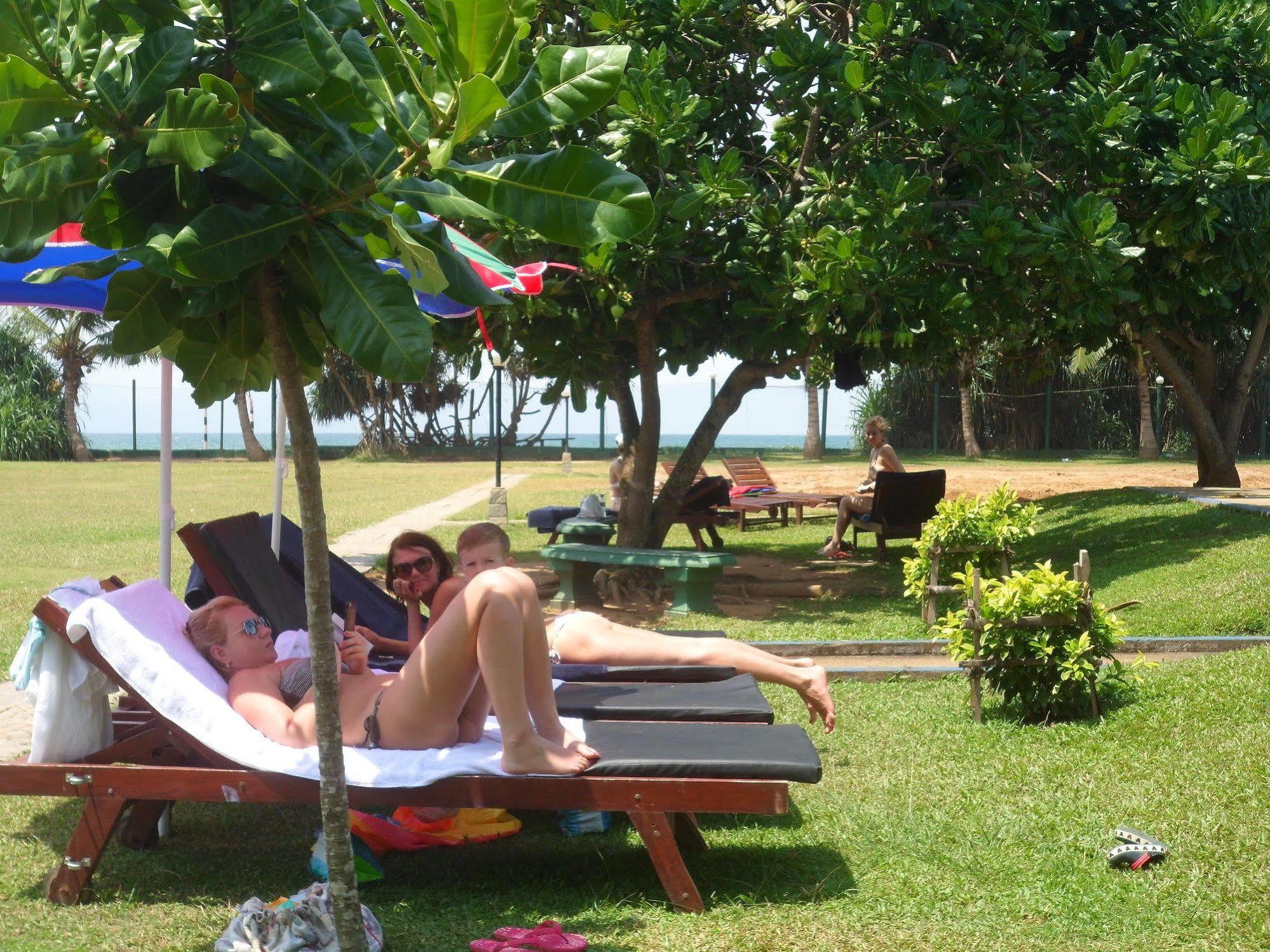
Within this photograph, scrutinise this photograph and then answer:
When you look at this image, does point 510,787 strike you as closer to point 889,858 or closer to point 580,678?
point 889,858

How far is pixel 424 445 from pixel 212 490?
1641 centimetres

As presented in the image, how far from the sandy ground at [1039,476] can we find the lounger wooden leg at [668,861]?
13.0 metres

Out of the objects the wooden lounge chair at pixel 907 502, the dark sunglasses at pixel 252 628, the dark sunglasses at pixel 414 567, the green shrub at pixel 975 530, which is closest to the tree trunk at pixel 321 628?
the dark sunglasses at pixel 252 628

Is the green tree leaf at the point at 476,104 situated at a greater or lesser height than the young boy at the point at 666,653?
greater

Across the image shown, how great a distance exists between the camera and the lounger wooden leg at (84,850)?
3779 mm

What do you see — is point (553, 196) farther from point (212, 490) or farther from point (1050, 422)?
point (1050, 422)

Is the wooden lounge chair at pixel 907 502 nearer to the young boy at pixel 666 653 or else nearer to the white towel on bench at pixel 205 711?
the young boy at pixel 666 653

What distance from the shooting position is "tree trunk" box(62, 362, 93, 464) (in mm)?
38406

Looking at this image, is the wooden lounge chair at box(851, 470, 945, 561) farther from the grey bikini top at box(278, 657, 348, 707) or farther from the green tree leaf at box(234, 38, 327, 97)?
the green tree leaf at box(234, 38, 327, 97)

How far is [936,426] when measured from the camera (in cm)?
3212

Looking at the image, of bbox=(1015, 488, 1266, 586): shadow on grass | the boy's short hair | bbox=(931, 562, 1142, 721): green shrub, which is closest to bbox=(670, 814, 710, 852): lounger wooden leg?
the boy's short hair

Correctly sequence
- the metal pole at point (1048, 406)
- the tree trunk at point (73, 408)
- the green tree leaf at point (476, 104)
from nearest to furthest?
the green tree leaf at point (476, 104) < the metal pole at point (1048, 406) < the tree trunk at point (73, 408)

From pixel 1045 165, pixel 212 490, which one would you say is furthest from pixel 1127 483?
pixel 212 490

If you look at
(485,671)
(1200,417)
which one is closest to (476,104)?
(485,671)
